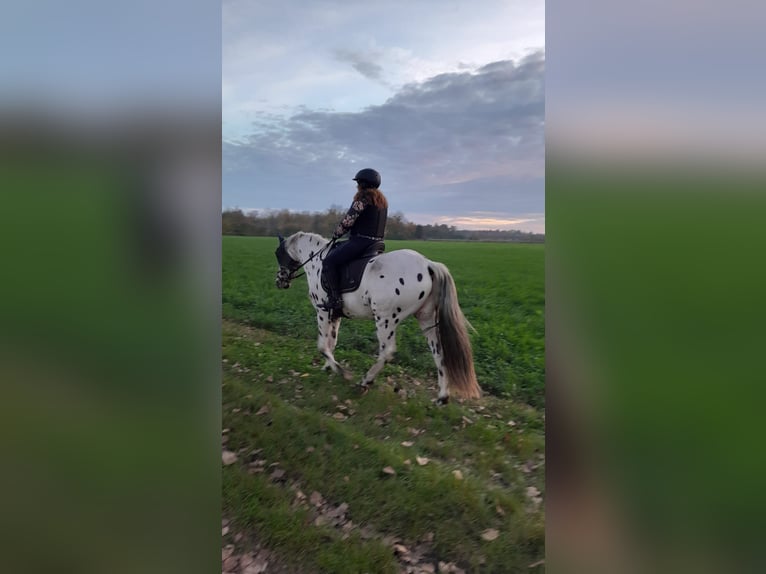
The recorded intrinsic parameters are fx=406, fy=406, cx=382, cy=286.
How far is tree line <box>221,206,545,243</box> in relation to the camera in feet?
9.12

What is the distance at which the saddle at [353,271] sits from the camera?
3268mm

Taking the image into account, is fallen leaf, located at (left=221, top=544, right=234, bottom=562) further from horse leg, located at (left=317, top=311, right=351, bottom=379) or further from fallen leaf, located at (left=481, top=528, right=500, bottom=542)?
fallen leaf, located at (left=481, top=528, right=500, bottom=542)

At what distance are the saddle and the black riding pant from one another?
0.09 feet

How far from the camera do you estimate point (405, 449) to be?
112 inches

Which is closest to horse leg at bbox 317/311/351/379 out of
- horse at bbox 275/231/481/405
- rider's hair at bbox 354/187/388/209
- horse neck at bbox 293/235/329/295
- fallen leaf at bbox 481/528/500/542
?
horse at bbox 275/231/481/405

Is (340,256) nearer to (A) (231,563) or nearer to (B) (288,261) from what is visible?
(B) (288,261)

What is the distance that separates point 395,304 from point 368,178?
1000 mm

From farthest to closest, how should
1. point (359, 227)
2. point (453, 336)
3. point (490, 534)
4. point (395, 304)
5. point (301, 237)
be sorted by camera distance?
point (301, 237) < point (395, 304) < point (359, 227) < point (453, 336) < point (490, 534)

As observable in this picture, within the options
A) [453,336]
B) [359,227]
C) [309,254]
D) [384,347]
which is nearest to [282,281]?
[309,254]
